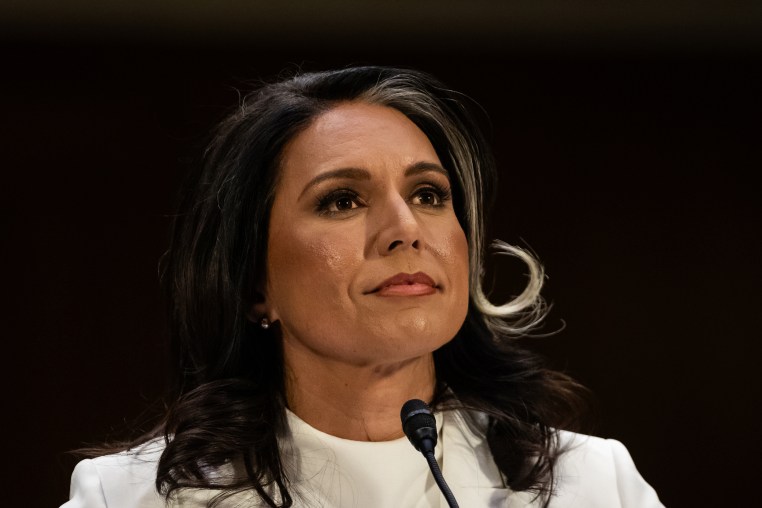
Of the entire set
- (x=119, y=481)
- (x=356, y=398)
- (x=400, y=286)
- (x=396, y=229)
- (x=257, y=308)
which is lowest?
(x=119, y=481)

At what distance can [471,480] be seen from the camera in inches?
88.0

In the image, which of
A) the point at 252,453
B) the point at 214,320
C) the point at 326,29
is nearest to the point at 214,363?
the point at 214,320

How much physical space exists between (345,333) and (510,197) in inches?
70.4

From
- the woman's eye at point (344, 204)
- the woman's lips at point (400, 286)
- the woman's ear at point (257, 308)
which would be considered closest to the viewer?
the woman's lips at point (400, 286)

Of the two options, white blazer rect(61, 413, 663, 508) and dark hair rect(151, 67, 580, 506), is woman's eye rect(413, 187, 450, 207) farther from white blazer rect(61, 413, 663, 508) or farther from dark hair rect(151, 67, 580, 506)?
white blazer rect(61, 413, 663, 508)

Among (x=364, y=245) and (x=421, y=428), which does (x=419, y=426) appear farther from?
(x=364, y=245)

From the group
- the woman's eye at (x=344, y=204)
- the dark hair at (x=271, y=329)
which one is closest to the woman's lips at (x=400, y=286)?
the woman's eye at (x=344, y=204)

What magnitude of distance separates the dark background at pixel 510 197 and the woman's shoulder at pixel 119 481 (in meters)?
1.21

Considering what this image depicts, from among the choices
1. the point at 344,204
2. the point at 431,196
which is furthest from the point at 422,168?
the point at 344,204

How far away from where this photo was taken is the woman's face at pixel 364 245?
210 cm

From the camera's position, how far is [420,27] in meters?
3.64

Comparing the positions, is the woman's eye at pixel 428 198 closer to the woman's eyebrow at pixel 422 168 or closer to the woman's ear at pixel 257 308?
the woman's eyebrow at pixel 422 168

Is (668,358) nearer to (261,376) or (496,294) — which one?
(496,294)

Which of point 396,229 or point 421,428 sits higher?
point 396,229
